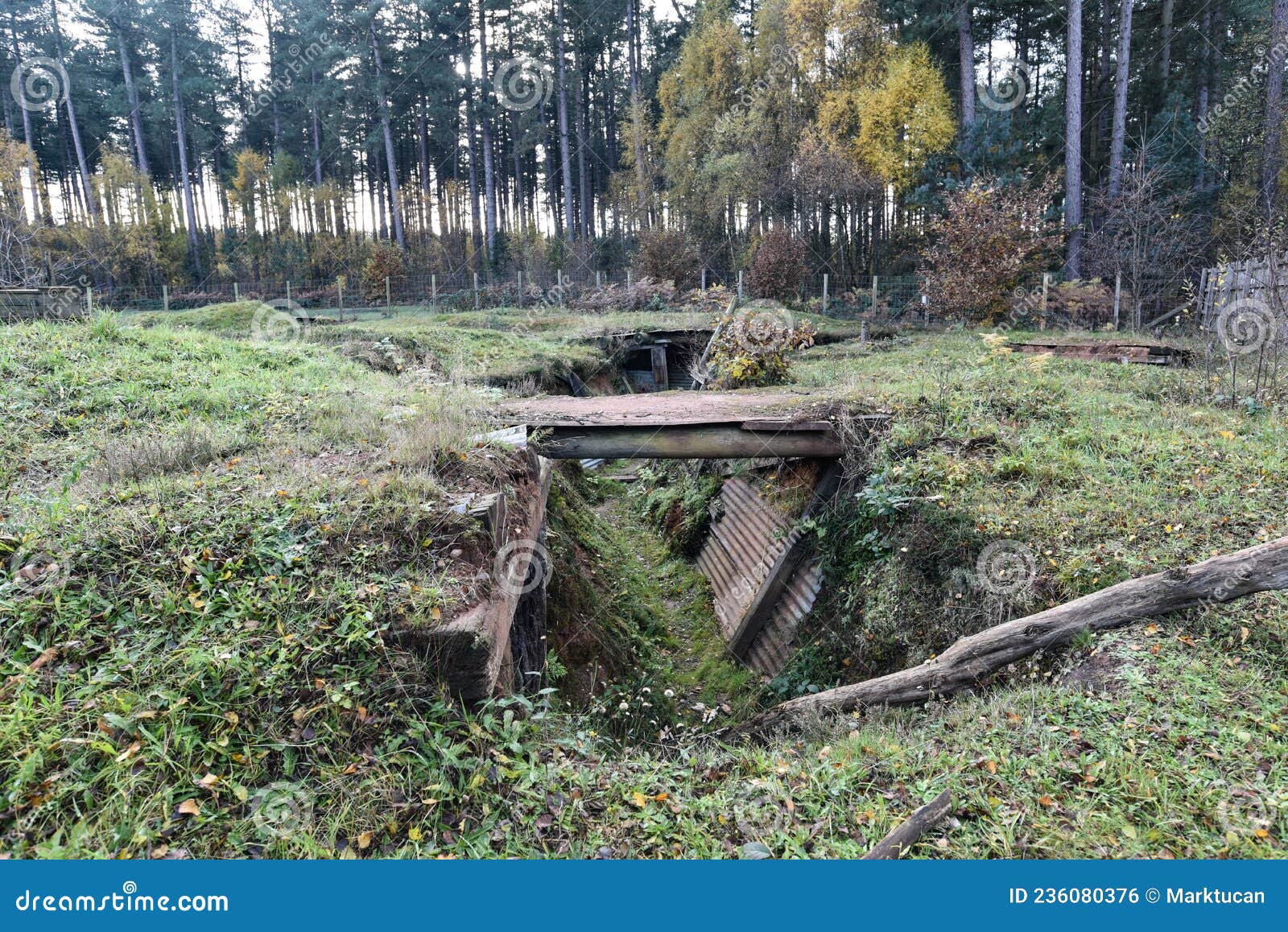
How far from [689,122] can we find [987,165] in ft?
37.8

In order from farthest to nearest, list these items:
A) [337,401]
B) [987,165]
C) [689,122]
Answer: [689,122] < [987,165] < [337,401]

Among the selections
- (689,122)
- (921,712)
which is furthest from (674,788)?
(689,122)

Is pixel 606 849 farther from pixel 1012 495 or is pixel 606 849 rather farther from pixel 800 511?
pixel 800 511

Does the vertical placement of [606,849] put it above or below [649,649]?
above

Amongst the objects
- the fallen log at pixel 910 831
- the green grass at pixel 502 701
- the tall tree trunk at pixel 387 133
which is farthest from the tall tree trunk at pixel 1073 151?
the tall tree trunk at pixel 387 133

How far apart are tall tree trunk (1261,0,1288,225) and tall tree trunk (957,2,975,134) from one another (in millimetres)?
7298

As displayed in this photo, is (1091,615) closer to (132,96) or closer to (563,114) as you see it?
(563,114)

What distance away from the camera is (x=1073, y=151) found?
19.3 metres

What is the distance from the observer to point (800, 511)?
6.55 m

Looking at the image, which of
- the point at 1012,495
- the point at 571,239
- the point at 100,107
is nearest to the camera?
the point at 1012,495

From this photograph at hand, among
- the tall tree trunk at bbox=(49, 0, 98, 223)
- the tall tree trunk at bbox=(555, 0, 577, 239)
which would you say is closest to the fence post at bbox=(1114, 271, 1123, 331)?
the tall tree trunk at bbox=(555, 0, 577, 239)

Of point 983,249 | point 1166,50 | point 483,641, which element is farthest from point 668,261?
point 483,641

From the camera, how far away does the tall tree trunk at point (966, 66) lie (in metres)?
21.1

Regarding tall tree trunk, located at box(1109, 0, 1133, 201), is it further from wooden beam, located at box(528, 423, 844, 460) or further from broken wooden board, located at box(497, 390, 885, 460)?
wooden beam, located at box(528, 423, 844, 460)
